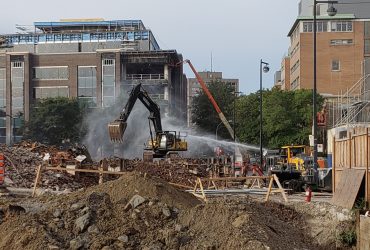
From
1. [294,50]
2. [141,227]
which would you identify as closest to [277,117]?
[294,50]

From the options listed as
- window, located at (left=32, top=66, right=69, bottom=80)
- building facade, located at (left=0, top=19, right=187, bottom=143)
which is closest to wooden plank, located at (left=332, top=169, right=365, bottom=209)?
building facade, located at (left=0, top=19, right=187, bottom=143)

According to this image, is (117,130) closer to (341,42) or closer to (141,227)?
(141,227)

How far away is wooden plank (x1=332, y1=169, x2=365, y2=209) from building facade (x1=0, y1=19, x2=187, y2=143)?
240 ft

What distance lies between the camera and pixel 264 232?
458 inches

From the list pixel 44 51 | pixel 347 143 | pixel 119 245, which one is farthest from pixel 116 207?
pixel 44 51

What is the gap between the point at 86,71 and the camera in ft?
312

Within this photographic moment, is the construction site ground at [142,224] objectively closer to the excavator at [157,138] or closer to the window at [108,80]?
the excavator at [157,138]

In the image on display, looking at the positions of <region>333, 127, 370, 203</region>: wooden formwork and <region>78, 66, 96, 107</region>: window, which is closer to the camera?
<region>333, 127, 370, 203</region>: wooden formwork

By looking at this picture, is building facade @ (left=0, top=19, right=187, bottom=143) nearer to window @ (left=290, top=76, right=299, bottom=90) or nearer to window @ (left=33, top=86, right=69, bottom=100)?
window @ (left=33, top=86, right=69, bottom=100)

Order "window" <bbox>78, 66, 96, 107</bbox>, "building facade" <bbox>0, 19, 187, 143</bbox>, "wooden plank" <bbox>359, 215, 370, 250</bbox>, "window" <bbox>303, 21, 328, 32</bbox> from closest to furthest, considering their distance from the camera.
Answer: "wooden plank" <bbox>359, 215, 370, 250</bbox> < "window" <bbox>303, 21, 328, 32</bbox> < "building facade" <bbox>0, 19, 187, 143</bbox> < "window" <bbox>78, 66, 96, 107</bbox>

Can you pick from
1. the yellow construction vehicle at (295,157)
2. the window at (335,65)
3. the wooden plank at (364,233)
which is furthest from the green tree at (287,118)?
the wooden plank at (364,233)

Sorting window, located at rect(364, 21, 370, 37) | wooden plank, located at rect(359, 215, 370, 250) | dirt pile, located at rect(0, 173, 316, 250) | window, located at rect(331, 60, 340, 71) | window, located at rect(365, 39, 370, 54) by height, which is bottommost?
wooden plank, located at rect(359, 215, 370, 250)

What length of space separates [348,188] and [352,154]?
113 cm

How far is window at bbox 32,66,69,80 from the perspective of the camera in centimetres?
9556
